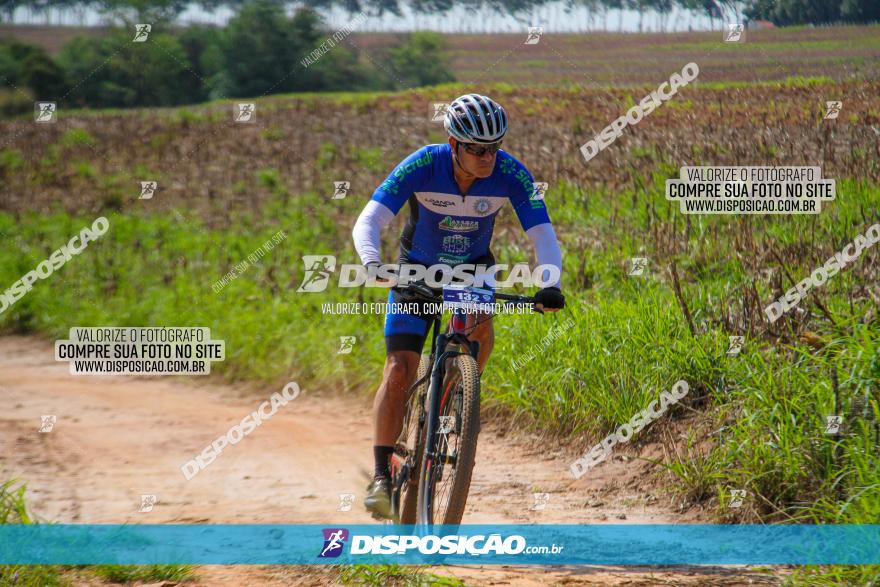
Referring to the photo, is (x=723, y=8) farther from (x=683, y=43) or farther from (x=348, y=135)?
(x=348, y=135)

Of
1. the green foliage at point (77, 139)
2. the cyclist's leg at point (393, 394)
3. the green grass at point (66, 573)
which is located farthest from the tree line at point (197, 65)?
the green grass at point (66, 573)

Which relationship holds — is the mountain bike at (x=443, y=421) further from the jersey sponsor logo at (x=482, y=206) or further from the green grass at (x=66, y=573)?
the green grass at (x=66, y=573)

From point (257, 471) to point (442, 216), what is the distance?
301 cm

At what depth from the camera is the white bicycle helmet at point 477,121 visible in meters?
4.82

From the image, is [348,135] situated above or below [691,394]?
above

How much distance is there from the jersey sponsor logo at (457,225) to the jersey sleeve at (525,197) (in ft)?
0.93

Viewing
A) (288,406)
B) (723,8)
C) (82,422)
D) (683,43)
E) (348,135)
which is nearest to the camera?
(82,422)

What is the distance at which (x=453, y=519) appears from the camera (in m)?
4.54

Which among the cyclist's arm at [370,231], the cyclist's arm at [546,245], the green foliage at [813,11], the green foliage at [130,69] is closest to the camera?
the cyclist's arm at [370,231]

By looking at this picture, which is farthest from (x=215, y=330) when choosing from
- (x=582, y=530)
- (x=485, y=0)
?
(x=485, y=0)

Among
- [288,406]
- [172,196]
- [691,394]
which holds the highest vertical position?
[172,196]

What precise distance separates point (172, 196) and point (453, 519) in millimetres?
14344

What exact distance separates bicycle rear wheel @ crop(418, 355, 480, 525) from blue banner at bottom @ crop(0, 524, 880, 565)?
147mm

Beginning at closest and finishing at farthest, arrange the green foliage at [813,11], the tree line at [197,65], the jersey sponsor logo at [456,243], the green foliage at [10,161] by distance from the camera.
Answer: the jersey sponsor logo at [456,243], the green foliage at [813,11], the green foliage at [10,161], the tree line at [197,65]
